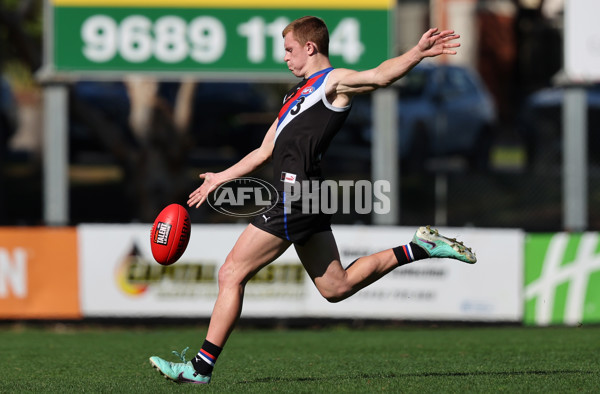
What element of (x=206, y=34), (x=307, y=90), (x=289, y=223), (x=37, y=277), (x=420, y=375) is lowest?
(x=420, y=375)

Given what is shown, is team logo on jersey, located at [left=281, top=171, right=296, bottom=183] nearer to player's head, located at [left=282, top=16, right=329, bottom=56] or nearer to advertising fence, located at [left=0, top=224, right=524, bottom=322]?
player's head, located at [left=282, top=16, right=329, bottom=56]

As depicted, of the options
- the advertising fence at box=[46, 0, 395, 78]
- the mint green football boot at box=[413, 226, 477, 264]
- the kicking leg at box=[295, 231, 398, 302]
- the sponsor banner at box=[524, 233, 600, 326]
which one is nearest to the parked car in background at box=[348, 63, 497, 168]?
the advertising fence at box=[46, 0, 395, 78]

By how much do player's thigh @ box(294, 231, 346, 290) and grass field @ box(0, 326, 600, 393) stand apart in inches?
25.0

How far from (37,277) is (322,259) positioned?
5592 millimetres

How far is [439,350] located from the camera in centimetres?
845

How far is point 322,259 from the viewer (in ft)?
20.5

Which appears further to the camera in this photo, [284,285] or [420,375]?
[284,285]

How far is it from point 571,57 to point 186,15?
4446 mm

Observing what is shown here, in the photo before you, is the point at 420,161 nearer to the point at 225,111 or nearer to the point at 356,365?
the point at 225,111

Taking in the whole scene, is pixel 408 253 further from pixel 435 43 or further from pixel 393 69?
pixel 435 43

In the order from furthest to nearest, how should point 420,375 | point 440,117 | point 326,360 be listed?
point 440,117 → point 326,360 → point 420,375

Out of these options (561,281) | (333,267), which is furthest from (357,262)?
(561,281)

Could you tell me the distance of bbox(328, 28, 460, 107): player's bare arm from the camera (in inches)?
227

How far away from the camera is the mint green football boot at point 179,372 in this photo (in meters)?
5.96
